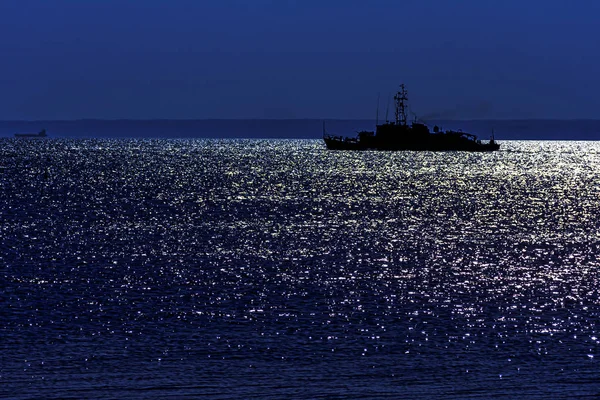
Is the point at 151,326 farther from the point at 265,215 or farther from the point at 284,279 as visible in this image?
the point at 265,215

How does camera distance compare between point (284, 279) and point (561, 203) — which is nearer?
point (284, 279)

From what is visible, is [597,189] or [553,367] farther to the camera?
[597,189]

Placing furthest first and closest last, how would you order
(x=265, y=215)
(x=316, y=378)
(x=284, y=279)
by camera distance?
(x=265, y=215)
(x=284, y=279)
(x=316, y=378)

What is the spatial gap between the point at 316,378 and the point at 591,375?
7.92 metres

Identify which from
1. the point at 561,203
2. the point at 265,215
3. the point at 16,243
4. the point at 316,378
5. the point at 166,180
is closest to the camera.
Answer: the point at 316,378

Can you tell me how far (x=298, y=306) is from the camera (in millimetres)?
36438

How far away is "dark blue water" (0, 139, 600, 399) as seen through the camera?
26.1 meters

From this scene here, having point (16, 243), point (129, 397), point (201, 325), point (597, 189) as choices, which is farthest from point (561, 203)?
point (129, 397)

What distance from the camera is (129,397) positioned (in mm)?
24203

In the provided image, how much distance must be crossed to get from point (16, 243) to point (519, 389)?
129 ft

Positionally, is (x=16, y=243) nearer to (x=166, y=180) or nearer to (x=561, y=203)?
(x=561, y=203)

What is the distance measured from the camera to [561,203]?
318 ft

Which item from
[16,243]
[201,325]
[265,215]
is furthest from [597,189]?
[201,325]

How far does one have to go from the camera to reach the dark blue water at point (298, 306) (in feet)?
85.6
